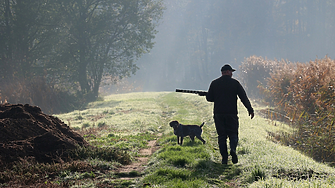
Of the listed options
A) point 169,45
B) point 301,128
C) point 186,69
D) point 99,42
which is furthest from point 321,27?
point 301,128

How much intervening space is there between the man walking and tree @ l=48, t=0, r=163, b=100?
32.3 meters

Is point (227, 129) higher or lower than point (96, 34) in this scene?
lower

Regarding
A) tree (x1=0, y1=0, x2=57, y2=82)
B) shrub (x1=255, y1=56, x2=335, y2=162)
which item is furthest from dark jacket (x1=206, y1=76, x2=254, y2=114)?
tree (x1=0, y1=0, x2=57, y2=82)

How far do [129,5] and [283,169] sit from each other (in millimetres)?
39637

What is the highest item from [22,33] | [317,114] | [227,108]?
[22,33]

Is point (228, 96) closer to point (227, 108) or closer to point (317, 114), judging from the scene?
point (227, 108)

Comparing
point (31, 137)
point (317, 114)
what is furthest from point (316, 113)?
point (31, 137)

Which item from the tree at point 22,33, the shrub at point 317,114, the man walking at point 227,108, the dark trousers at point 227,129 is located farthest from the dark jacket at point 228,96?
the tree at point 22,33

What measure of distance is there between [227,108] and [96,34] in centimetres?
3557

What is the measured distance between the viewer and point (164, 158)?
8336 mm

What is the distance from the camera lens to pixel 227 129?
761 cm

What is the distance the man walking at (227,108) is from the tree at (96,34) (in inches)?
1273

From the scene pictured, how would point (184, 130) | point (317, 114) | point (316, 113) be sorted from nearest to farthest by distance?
point (184, 130) → point (316, 113) → point (317, 114)

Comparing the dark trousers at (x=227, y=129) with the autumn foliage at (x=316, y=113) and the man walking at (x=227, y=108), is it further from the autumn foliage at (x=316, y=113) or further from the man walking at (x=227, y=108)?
the autumn foliage at (x=316, y=113)
